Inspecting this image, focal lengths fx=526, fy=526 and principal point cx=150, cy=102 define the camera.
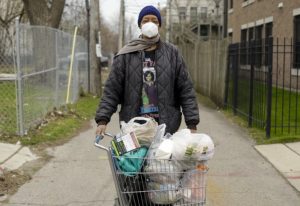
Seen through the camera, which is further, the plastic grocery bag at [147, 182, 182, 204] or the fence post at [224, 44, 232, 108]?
the fence post at [224, 44, 232, 108]

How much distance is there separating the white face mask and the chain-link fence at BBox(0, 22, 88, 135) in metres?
4.77

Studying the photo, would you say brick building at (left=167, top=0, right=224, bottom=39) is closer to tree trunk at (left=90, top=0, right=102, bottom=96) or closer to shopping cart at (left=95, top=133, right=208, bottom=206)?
tree trunk at (left=90, top=0, right=102, bottom=96)

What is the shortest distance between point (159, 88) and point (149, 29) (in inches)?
19.2

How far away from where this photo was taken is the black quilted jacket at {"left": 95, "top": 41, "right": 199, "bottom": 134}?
425cm

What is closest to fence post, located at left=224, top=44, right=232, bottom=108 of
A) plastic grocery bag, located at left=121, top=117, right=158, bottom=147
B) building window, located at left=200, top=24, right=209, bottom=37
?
plastic grocery bag, located at left=121, top=117, right=158, bottom=147

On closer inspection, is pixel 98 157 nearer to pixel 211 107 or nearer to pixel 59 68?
pixel 59 68

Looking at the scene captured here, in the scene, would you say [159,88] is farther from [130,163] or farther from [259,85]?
[259,85]

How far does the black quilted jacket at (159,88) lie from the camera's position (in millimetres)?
4246

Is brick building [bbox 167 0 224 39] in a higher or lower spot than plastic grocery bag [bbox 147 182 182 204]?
higher

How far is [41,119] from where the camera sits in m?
10.4

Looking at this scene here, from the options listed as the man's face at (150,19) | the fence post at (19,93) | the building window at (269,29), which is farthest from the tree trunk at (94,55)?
the man's face at (150,19)

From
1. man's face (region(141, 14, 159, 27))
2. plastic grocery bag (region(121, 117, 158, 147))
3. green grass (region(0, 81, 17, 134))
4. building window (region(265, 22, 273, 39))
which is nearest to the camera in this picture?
plastic grocery bag (region(121, 117, 158, 147))

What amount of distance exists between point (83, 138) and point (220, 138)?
8.35 ft

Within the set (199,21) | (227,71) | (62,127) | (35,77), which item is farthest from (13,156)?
(199,21)
